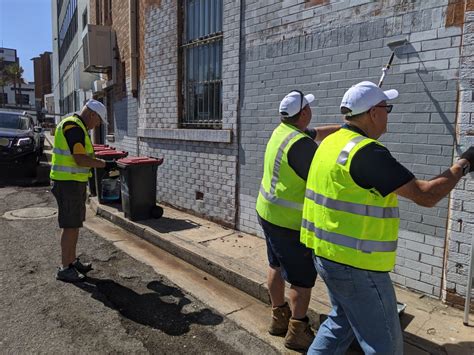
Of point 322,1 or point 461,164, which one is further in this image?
point 322,1

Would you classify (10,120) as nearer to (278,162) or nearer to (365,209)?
(278,162)

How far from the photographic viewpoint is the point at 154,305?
3973mm

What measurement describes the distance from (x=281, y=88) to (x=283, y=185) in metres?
2.54

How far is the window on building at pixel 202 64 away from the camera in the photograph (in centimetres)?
651

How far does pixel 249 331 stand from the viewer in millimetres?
3492

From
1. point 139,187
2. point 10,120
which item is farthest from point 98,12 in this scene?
point 139,187

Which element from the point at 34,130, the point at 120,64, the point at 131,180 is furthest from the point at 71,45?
the point at 131,180

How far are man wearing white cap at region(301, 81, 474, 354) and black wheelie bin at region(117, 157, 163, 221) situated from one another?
4.71 meters

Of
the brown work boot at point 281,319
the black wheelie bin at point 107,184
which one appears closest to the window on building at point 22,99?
the black wheelie bin at point 107,184

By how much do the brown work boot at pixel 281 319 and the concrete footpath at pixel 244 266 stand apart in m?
0.30

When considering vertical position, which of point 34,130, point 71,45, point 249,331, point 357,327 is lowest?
point 249,331

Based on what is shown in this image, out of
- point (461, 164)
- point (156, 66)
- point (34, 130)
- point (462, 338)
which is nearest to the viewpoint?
point (461, 164)

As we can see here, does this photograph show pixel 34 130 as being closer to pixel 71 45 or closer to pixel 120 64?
pixel 120 64

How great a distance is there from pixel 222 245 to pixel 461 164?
145 inches
